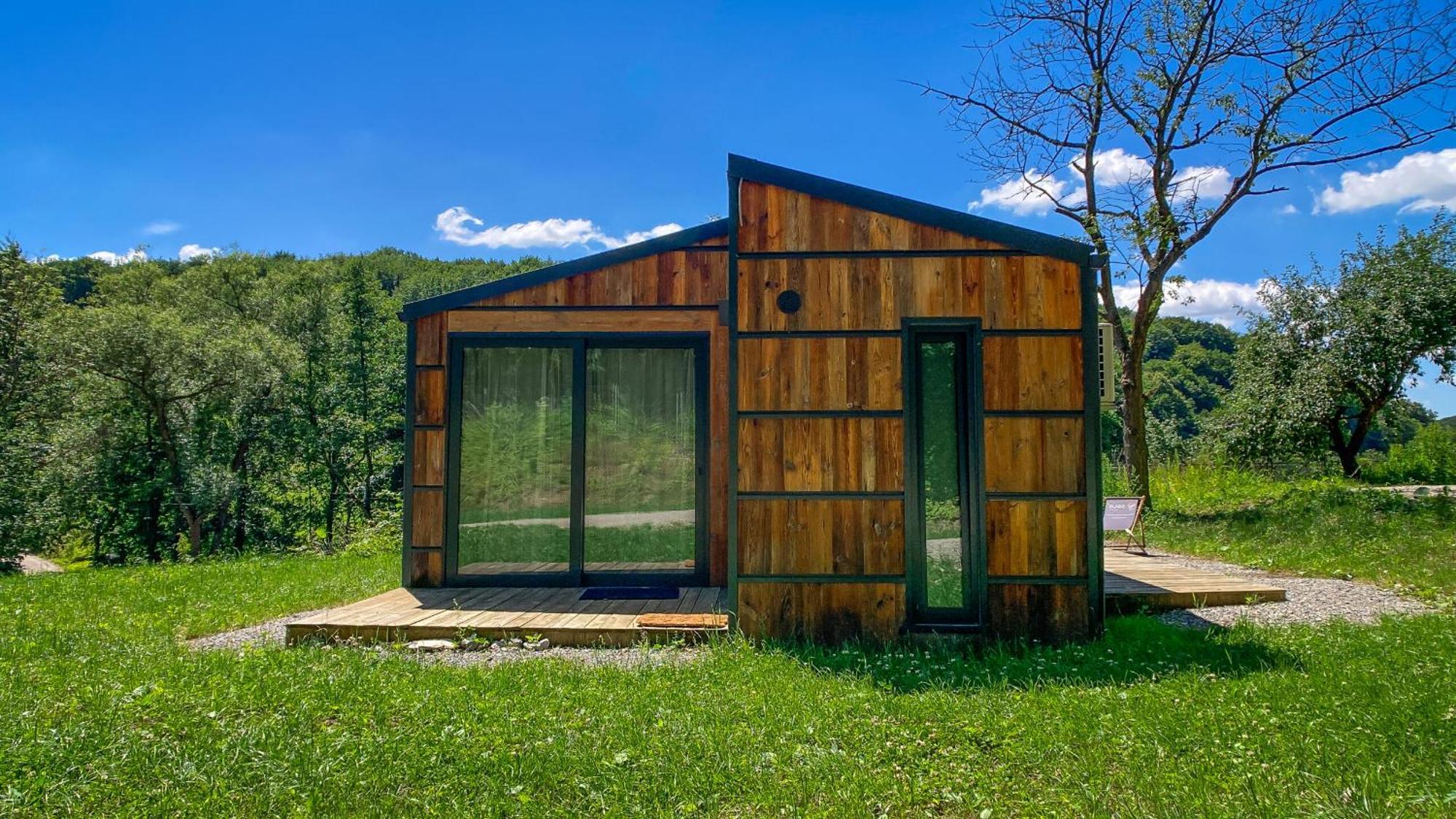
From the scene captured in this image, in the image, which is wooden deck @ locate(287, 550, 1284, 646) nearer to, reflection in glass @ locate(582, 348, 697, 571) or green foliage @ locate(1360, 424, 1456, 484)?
reflection in glass @ locate(582, 348, 697, 571)

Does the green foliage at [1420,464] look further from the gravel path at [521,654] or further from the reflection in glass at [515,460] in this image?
the gravel path at [521,654]

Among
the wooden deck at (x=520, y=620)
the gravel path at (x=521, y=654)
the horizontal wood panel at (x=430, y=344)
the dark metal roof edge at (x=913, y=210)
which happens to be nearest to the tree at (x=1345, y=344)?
the dark metal roof edge at (x=913, y=210)

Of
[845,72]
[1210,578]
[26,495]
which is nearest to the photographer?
[1210,578]

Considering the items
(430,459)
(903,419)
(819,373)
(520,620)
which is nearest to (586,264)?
(430,459)

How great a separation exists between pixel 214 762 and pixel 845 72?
7.19 m

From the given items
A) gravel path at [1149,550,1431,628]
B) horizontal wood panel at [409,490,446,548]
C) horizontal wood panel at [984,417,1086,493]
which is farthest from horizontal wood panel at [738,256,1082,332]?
horizontal wood panel at [409,490,446,548]

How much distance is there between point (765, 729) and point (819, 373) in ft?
6.53

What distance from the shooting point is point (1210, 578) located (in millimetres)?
5426

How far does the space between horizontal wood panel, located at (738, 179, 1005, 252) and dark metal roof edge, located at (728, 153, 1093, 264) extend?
0.12 feet

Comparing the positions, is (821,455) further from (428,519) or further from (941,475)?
(428,519)

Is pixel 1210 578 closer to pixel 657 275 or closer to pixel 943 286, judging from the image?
pixel 943 286

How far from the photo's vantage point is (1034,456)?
4109 mm

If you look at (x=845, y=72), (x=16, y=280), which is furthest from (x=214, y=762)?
(x=16, y=280)

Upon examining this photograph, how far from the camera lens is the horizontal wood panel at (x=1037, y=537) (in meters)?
4.09
